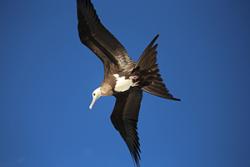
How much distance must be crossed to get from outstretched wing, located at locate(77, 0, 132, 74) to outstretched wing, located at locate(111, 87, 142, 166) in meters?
0.62

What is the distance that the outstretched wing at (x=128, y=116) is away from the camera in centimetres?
762

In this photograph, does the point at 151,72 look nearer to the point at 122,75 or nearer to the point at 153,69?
the point at 153,69

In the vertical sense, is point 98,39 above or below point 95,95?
above

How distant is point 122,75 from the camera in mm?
7309

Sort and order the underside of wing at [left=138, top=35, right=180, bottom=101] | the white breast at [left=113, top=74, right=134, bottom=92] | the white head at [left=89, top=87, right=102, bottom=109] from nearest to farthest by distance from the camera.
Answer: the underside of wing at [left=138, top=35, right=180, bottom=101], the white breast at [left=113, top=74, right=134, bottom=92], the white head at [left=89, top=87, right=102, bottom=109]

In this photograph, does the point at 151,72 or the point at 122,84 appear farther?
the point at 122,84

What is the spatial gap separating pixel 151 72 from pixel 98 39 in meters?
1.13

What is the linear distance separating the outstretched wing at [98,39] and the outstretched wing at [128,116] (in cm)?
62

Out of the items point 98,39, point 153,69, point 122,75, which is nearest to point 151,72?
point 153,69

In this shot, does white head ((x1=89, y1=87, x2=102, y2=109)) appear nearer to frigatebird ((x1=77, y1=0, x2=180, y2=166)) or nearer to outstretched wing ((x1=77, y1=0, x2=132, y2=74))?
frigatebird ((x1=77, y1=0, x2=180, y2=166))

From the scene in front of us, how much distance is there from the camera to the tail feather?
22.3ft

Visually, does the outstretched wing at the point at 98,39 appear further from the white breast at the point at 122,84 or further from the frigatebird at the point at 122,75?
the white breast at the point at 122,84

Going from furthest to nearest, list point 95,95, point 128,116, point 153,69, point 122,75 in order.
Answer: point 128,116 < point 95,95 < point 122,75 < point 153,69

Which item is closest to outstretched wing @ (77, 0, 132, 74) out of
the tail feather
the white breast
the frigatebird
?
the frigatebird
